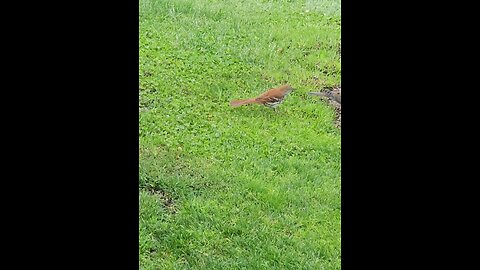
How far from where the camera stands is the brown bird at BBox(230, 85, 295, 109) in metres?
3.53

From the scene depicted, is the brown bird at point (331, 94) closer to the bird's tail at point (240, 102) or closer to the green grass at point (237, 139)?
the green grass at point (237, 139)

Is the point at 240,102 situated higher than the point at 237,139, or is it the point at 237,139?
the point at 240,102

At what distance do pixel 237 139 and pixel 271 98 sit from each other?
0.83 ft

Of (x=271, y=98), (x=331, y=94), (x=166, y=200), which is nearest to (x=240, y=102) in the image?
(x=271, y=98)

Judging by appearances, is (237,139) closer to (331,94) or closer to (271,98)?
(271,98)

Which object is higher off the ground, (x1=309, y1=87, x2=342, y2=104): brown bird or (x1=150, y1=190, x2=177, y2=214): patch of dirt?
(x1=309, y1=87, x2=342, y2=104): brown bird

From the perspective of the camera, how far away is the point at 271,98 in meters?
3.54

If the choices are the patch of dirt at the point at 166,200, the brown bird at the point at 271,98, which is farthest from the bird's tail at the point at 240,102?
the patch of dirt at the point at 166,200

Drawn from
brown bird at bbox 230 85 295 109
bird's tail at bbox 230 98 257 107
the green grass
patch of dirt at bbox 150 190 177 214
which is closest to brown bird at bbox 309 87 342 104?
the green grass

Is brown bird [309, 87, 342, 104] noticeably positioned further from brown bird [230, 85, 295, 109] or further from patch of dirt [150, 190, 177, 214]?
patch of dirt [150, 190, 177, 214]

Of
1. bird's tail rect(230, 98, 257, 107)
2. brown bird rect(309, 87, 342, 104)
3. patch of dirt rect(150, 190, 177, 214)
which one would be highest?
brown bird rect(309, 87, 342, 104)

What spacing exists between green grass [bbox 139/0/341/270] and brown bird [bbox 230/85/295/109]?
0.05 metres

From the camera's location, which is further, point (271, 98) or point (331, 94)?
point (331, 94)
